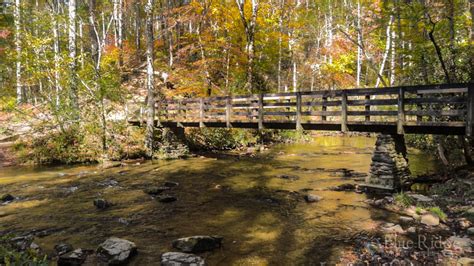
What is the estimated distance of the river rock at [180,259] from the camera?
5.65 metres

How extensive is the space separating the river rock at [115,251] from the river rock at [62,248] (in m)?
0.68

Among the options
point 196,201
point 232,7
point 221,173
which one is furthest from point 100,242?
point 232,7

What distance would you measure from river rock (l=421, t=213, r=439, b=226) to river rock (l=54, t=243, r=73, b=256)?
792 centimetres

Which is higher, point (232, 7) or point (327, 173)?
point (232, 7)

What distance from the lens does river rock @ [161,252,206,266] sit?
5.65 meters

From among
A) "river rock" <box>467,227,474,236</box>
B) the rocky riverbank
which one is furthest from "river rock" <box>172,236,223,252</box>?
"river rock" <box>467,227,474,236</box>

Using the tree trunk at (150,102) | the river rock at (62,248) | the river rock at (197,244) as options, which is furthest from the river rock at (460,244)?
the tree trunk at (150,102)

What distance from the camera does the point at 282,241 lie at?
6.79 m

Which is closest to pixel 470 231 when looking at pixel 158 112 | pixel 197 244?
pixel 197 244

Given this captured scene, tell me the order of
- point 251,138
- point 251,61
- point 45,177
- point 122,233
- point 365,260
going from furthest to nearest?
point 251,138 → point 251,61 → point 45,177 → point 122,233 → point 365,260

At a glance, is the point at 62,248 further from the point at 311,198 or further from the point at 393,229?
the point at 393,229

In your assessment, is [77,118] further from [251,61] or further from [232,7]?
[232,7]

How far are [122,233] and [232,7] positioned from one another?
2152cm

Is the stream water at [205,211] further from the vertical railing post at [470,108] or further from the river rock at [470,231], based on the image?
the vertical railing post at [470,108]
